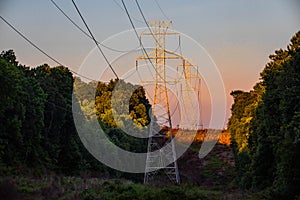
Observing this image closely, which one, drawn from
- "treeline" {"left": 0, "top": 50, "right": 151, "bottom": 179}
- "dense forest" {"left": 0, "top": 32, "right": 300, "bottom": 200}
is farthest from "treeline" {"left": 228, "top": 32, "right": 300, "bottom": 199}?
"treeline" {"left": 0, "top": 50, "right": 151, "bottom": 179}

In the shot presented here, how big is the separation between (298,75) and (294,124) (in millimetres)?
6136

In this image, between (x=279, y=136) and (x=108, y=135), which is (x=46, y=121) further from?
(x=279, y=136)

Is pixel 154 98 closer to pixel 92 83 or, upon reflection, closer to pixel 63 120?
pixel 63 120

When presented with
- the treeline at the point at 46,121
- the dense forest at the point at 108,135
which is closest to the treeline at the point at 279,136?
the dense forest at the point at 108,135

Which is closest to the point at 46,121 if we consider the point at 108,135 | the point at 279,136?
the point at 108,135

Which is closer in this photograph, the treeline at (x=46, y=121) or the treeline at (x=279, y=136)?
the treeline at (x=279, y=136)

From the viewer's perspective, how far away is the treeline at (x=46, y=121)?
3962 cm

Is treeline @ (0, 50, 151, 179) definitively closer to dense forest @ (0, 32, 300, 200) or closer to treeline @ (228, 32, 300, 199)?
dense forest @ (0, 32, 300, 200)

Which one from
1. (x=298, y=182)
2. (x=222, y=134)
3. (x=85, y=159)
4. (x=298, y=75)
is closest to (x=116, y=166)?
(x=85, y=159)

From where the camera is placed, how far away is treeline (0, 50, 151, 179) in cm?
3962

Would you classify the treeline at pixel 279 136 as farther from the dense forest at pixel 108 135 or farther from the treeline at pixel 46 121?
the treeline at pixel 46 121

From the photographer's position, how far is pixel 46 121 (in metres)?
54.5

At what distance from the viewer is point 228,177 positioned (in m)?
78.3

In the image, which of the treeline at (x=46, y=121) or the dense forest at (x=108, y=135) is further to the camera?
the treeline at (x=46, y=121)
